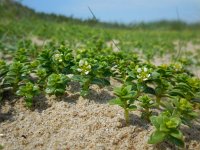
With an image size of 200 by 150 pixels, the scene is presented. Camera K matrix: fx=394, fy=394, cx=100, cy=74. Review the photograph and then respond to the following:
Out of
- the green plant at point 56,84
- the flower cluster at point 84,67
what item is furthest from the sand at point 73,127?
the flower cluster at point 84,67

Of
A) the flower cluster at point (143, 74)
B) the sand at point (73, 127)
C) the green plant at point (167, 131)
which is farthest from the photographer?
the flower cluster at point (143, 74)

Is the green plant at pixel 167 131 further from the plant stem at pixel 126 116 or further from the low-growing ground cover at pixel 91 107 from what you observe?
the plant stem at pixel 126 116

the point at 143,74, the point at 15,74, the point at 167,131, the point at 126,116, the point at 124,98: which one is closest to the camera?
the point at 167,131

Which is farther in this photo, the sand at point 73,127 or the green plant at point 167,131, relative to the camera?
the sand at point 73,127

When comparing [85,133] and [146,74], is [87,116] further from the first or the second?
[146,74]

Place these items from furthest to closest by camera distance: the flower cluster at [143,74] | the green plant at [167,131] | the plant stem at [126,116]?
the flower cluster at [143,74] → the plant stem at [126,116] → the green plant at [167,131]

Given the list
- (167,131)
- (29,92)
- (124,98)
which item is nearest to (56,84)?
(29,92)

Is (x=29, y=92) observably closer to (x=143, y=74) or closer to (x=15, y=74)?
(x=15, y=74)

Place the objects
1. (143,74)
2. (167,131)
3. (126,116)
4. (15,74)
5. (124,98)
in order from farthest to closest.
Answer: (15,74) < (143,74) < (126,116) < (124,98) < (167,131)
